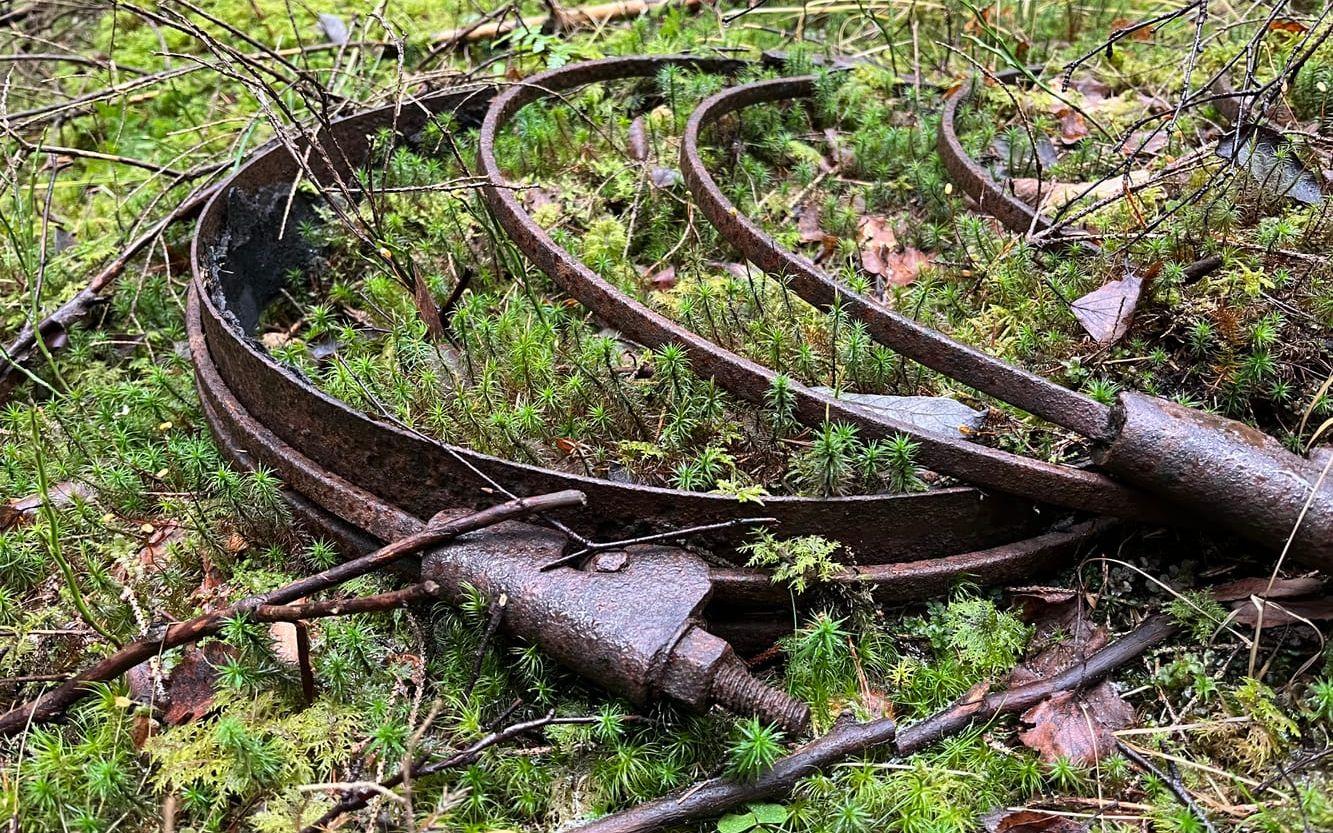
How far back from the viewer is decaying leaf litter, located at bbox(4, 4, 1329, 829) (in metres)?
2.27

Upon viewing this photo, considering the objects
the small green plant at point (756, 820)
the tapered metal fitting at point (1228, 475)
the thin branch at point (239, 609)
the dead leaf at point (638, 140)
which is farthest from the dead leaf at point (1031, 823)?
the dead leaf at point (638, 140)

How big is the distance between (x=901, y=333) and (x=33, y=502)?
2.87m

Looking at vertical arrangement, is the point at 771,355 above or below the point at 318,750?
above

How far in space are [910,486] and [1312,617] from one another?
104cm

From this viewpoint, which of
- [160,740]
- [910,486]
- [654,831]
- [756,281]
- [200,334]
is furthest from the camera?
[756,281]

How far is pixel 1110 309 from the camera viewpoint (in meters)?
3.14

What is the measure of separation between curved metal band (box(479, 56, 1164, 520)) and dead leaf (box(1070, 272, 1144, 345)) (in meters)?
0.77

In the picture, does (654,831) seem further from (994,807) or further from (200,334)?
(200,334)

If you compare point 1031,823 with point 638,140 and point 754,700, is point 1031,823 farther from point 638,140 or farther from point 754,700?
point 638,140

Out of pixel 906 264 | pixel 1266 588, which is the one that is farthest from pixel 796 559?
pixel 906 264

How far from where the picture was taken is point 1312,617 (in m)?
2.44

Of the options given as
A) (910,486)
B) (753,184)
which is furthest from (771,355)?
(753,184)

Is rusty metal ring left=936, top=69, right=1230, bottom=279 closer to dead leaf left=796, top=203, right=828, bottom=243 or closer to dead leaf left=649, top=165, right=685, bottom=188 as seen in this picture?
dead leaf left=796, top=203, right=828, bottom=243

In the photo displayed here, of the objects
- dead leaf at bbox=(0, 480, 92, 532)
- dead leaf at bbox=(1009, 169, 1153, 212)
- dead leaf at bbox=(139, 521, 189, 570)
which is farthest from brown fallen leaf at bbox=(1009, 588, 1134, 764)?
dead leaf at bbox=(0, 480, 92, 532)
